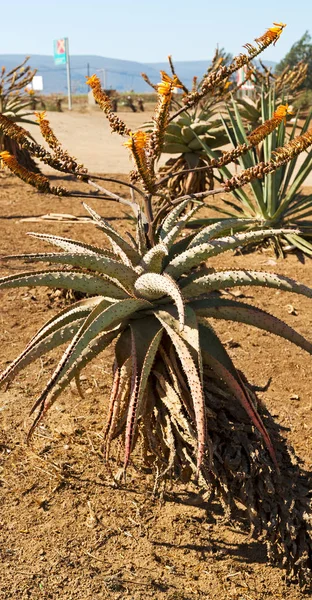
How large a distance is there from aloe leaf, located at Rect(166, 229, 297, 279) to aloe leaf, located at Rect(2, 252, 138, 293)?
16cm

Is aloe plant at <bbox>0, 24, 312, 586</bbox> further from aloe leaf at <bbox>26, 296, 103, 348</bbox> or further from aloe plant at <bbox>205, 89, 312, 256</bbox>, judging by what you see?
aloe plant at <bbox>205, 89, 312, 256</bbox>

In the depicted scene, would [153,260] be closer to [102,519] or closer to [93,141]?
[102,519]

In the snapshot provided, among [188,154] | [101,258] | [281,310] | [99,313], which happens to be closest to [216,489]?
[99,313]

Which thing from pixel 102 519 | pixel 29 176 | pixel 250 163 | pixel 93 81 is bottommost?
pixel 102 519

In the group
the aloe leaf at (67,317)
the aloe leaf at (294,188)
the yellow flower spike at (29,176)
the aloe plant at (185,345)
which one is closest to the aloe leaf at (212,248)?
the aloe plant at (185,345)

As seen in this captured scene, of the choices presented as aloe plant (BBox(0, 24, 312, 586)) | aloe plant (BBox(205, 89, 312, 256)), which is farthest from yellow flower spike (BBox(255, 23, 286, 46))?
aloe plant (BBox(205, 89, 312, 256))

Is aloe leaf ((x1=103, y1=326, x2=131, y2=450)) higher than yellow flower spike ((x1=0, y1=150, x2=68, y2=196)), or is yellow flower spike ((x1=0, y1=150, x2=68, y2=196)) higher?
yellow flower spike ((x1=0, y1=150, x2=68, y2=196))

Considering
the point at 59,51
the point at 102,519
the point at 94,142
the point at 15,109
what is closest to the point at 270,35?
the point at 102,519

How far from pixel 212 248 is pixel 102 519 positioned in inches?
49.3

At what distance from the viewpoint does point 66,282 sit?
2227 millimetres

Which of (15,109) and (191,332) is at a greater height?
(15,109)

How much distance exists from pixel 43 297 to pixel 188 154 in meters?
2.81

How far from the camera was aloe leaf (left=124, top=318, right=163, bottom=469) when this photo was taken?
202 centimetres

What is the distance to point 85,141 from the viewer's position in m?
16.9
